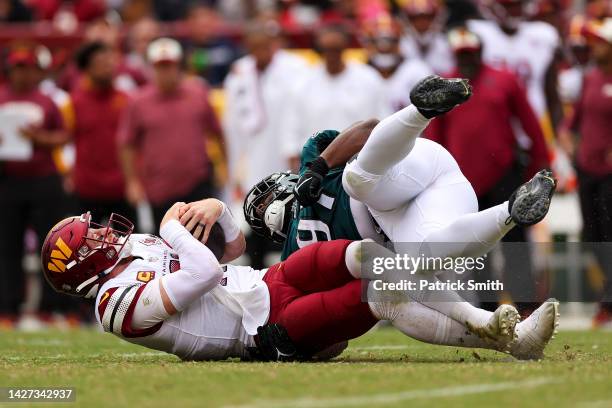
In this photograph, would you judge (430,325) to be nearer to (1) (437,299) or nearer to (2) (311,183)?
(1) (437,299)

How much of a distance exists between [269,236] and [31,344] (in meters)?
2.16

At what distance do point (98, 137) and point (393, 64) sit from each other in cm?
262

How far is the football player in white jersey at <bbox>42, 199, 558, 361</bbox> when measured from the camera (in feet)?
20.0

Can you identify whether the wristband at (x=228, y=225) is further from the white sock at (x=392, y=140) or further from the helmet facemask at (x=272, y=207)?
the white sock at (x=392, y=140)

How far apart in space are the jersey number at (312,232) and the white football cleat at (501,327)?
1178 mm

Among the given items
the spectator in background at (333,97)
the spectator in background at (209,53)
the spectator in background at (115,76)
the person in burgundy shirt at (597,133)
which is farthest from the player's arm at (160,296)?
the spectator in background at (209,53)

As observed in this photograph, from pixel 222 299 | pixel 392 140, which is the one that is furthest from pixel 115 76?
pixel 392 140

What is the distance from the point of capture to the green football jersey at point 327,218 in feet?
22.8

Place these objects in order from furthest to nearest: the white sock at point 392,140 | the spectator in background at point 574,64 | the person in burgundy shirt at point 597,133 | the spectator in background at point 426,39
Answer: the spectator in background at point 426,39
the spectator in background at point 574,64
the person in burgundy shirt at point 597,133
the white sock at point 392,140

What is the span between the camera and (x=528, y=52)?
38.9ft

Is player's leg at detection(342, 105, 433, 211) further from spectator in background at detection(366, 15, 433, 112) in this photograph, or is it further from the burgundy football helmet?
spectator in background at detection(366, 15, 433, 112)

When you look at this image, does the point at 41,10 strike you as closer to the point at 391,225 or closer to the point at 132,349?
the point at 132,349

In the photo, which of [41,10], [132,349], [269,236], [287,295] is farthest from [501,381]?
[41,10]

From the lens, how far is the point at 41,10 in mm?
15516
